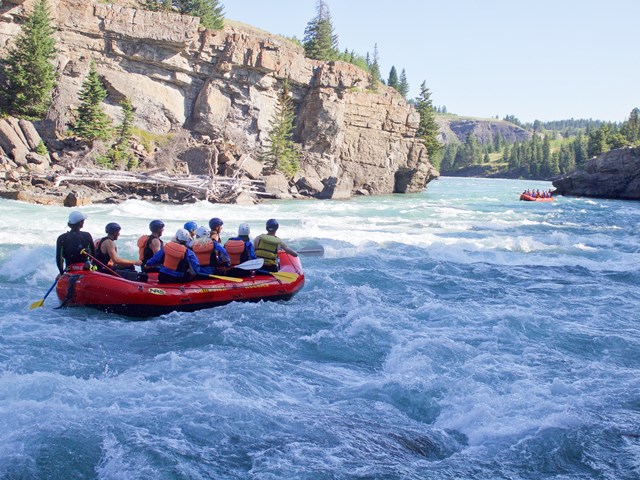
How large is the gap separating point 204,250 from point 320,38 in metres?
49.8

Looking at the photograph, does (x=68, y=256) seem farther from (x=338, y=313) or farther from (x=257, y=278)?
(x=338, y=313)

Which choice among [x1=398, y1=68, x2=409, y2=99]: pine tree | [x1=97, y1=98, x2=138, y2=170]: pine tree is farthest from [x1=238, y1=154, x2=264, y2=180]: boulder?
[x1=398, y1=68, x2=409, y2=99]: pine tree

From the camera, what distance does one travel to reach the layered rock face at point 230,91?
37062mm

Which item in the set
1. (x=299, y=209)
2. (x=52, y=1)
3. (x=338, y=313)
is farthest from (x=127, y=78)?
(x=338, y=313)

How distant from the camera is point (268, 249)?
11.7 meters

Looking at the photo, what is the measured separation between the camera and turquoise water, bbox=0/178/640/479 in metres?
5.68

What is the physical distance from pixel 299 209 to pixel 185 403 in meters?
24.4

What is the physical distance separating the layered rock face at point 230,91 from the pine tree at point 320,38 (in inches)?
316

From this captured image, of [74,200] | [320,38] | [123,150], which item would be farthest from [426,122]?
[74,200]

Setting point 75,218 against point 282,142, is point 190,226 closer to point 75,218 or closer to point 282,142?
point 75,218

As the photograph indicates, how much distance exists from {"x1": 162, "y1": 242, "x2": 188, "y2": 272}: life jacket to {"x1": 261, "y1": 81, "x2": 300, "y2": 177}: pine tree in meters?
31.0

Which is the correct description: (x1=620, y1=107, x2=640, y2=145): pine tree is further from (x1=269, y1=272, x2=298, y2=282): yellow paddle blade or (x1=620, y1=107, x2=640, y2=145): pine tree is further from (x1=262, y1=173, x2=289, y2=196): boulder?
(x1=269, y1=272, x2=298, y2=282): yellow paddle blade

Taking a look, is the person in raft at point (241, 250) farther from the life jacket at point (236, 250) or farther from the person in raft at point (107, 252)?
the person in raft at point (107, 252)

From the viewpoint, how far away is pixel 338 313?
1091cm
